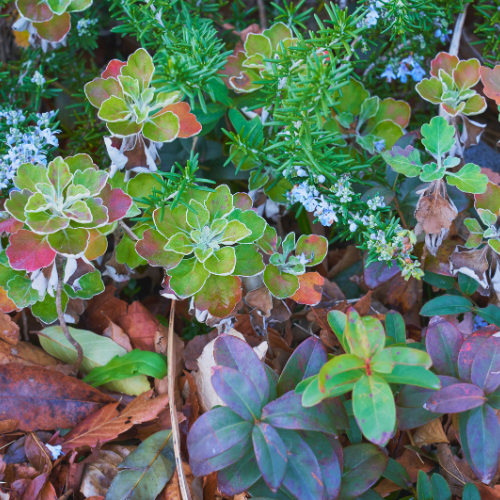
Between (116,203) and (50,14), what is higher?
(50,14)

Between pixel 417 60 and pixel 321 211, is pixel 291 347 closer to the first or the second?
pixel 321 211

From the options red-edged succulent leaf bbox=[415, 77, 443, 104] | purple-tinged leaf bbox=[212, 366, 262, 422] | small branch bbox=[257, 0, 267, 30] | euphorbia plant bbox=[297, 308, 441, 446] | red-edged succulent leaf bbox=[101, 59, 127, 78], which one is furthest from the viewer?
small branch bbox=[257, 0, 267, 30]

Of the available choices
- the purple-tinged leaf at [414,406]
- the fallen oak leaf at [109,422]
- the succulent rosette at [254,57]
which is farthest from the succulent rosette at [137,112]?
the purple-tinged leaf at [414,406]

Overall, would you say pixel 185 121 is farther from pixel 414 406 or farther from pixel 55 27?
pixel 414 406

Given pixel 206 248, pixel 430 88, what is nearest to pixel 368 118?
pixel 430 88

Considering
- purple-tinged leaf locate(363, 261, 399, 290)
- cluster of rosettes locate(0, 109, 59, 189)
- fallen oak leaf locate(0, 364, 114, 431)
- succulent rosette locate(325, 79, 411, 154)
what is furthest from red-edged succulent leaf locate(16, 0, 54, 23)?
purple-tinged leaf locate(363, 261, 399, 290)

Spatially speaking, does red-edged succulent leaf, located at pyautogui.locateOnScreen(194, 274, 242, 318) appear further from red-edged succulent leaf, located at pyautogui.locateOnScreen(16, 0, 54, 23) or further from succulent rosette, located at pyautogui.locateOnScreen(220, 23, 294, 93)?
red-edged succulent leaf, located at pyautogui.locateOnScreen(16, 0, 54, 23)
